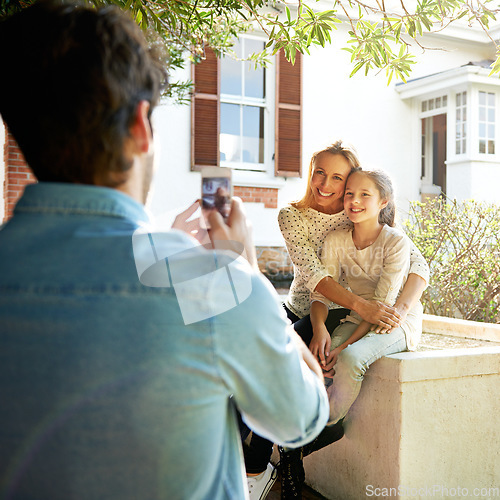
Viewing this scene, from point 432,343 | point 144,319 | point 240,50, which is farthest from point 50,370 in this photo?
point 240,50

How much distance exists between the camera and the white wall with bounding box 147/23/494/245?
8891mm

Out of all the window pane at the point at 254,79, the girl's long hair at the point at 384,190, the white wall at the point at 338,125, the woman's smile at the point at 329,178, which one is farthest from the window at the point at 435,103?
the woman's smile at the point at 329,178

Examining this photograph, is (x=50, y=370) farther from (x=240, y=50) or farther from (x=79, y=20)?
(x=240, y=50)

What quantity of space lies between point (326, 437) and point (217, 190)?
73.7 inches

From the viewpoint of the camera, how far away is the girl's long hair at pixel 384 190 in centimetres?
305

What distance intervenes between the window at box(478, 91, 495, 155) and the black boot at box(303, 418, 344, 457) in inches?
366

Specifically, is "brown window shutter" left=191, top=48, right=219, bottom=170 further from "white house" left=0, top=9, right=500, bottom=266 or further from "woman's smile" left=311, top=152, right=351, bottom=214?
"woman's smile" left=311, top=152, right=351, bottom=214

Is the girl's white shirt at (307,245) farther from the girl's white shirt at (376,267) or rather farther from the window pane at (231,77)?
the window pane at (231,77)

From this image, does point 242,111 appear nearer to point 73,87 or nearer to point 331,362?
point 331,362

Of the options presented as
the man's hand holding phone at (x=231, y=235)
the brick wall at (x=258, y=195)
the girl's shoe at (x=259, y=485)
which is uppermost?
the brick wall at (x=258, y=195)

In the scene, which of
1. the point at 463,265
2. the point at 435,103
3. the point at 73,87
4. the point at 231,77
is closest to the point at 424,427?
the point at 73,87

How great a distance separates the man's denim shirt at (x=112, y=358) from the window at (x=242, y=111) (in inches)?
345

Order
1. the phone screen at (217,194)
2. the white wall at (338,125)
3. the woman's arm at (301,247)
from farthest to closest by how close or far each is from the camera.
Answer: the white wall at (338,125)
the woman's arm at (301,247)
the phone screen at (217,194)

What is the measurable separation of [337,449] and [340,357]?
0.58 m
